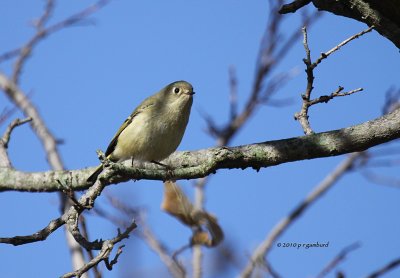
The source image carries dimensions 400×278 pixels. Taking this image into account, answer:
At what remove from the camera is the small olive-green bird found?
18.1 ft

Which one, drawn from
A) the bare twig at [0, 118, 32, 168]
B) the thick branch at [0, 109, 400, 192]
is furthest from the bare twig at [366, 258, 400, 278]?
the bare twig at [0, 118, 32, 168]

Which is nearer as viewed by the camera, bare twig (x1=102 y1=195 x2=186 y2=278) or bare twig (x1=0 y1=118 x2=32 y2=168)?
bare twig (x1=102 y1=195 x2=186 y2=278)

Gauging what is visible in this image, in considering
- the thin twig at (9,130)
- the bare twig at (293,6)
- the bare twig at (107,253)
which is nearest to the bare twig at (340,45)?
the bare twig at (293,6)

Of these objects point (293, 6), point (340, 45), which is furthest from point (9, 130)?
point (340, 45)

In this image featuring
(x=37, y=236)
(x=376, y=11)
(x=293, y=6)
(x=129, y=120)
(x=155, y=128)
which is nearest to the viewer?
(x=37, y=236)

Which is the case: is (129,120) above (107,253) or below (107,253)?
above

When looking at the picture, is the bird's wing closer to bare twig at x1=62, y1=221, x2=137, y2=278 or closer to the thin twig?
the thin twig

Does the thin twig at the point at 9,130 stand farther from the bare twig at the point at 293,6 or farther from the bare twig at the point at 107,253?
the bare twig at the point at 293,6

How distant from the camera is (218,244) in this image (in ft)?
13.2

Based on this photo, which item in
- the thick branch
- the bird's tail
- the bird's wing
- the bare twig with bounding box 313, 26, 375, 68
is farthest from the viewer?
the bird's wing

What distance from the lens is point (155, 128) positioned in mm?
5570

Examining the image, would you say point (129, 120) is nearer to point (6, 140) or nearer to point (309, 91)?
point (6, 140)

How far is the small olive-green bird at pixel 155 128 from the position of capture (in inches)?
217

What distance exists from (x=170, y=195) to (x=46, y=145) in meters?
3.17
